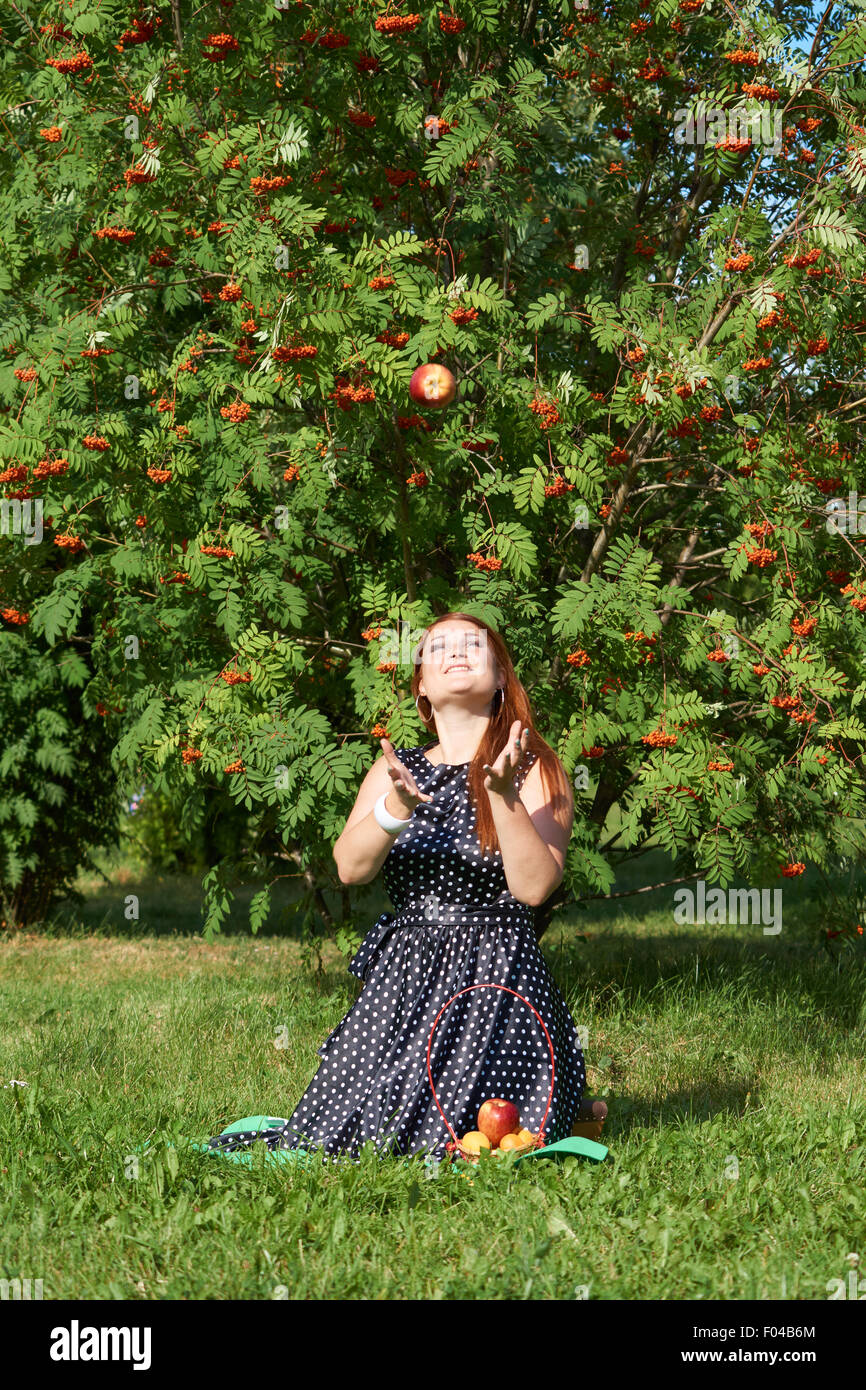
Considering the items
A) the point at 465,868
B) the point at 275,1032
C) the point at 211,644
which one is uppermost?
the point at 211,644

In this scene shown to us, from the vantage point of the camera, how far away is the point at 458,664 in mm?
3408

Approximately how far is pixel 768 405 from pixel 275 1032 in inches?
131

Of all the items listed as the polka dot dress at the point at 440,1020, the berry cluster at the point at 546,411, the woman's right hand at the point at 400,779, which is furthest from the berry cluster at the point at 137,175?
the woman's right hand at the point at 400,779

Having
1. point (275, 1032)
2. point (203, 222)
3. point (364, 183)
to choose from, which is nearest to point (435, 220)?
point (364, 183)

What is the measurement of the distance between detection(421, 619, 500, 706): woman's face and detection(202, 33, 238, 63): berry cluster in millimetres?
2368

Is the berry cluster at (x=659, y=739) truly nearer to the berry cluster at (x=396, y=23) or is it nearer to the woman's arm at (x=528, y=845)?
the woman's arm at (x=528, y=845)

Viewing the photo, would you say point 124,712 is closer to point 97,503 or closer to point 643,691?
point 97,503

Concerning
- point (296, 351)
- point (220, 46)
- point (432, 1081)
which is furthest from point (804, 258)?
point (432, 1081)

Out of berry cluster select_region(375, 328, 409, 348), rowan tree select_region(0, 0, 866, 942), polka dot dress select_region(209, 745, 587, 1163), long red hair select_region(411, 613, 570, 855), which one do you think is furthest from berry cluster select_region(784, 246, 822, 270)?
polka dot dress select_region(209, 745, 587, 1163)

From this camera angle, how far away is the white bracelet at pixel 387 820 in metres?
3.18

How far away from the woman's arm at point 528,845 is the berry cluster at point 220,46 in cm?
287

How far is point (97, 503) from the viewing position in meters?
5.36

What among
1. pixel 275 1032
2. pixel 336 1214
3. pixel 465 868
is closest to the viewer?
pixel 336 1214

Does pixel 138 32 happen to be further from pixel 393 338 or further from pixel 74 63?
pixel 393 338
